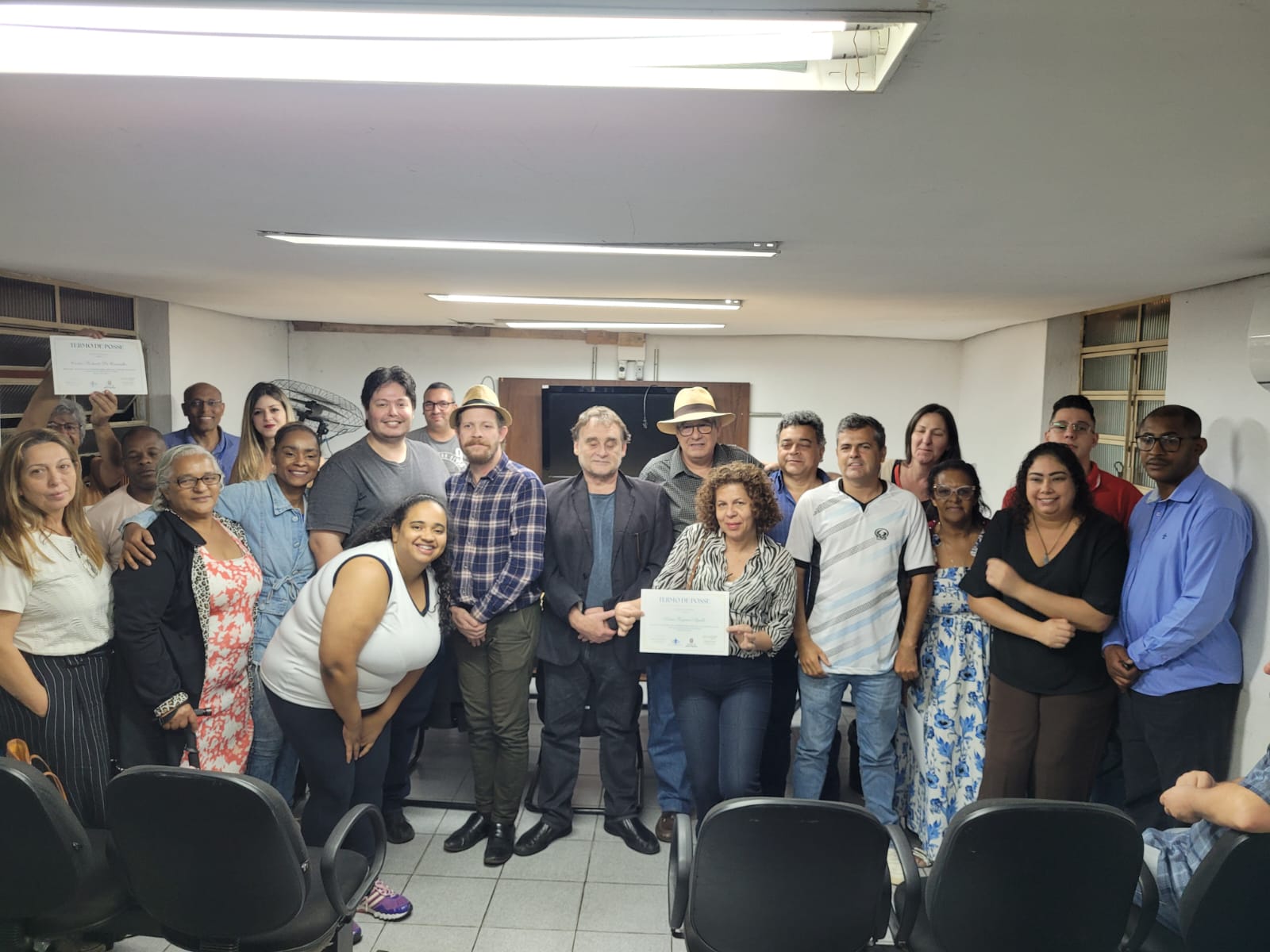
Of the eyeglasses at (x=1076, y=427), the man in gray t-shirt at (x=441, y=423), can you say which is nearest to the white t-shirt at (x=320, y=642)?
the man in gray t-shirt at (x=441, y=423)

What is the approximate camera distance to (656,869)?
3.01 m

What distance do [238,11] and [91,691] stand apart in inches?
83.4

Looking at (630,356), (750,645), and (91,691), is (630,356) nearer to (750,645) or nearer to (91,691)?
(750,645)

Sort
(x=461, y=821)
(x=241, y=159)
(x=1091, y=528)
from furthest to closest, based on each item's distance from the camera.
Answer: (x=461, y=821)
(x=1091, y=528)
(x=241, y=159)

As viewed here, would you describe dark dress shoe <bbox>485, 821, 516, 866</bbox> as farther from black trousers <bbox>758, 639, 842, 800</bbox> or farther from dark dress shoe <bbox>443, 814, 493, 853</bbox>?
black trousers <bbox>758, 639, 842, 800</bbox>

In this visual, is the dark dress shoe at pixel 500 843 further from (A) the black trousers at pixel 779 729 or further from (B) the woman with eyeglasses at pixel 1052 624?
(B) the woman with eyeglasses at pixel 1052 624

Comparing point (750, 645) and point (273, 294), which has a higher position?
point (273, 294)

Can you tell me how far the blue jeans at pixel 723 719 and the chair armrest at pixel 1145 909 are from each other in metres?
1.23

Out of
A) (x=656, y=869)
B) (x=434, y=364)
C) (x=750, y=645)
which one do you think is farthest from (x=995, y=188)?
(x=434, y=364)

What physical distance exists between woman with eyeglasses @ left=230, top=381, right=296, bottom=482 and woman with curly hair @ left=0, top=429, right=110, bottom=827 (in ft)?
3.80

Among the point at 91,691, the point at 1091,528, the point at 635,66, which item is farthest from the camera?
the point at 1091,528

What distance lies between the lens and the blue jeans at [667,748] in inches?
128

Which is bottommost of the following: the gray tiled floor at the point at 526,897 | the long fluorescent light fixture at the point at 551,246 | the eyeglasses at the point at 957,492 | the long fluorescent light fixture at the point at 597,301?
the gray tiled floor at the point at 526,897

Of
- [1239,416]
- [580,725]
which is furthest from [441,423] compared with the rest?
[1239,416]
